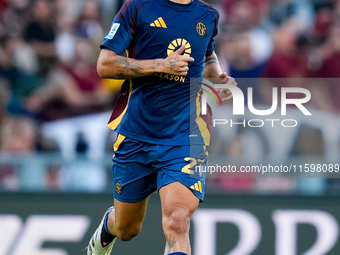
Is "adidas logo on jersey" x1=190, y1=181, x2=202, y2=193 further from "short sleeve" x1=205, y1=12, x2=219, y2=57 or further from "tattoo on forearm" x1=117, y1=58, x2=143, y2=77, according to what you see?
"short sleeve" x1=205, y1=12, x2=219, y2=57

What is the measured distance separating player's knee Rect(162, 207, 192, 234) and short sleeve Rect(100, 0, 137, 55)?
1178mm

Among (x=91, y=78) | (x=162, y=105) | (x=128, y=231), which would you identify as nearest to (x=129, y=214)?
(x=128, y=231)

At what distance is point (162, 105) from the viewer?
535 centimetres

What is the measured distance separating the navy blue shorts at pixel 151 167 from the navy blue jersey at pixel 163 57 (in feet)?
0.23

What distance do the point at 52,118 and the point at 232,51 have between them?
2.33 metres

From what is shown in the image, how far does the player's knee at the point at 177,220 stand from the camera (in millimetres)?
4996

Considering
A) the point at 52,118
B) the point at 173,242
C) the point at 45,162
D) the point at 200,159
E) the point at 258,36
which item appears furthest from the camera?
the point at 258,36

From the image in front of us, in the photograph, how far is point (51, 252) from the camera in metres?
7.47

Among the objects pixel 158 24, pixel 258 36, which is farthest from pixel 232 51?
pixel 158 24

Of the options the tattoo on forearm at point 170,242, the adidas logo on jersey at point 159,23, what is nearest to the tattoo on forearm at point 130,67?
the adidas logo on jersey at point 159,23

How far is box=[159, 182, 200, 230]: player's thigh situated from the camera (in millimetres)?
5016

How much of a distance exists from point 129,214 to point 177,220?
29.8 inches

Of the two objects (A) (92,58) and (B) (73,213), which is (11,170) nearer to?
(B) (73,213)

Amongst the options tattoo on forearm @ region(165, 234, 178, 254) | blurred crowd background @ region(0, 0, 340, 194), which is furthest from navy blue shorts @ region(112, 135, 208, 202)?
blurred crowd background @ region(0, 0, 340, 194)
